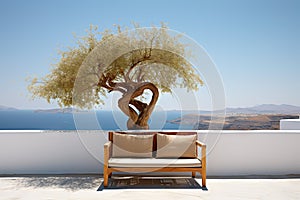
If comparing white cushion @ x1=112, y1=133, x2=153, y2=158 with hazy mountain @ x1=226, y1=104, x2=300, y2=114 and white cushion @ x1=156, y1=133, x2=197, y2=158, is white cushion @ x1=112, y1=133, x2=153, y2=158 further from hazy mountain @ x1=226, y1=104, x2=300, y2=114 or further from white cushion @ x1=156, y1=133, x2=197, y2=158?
hazy mountain @ x1=226, y1=104, x2=300, y2=114

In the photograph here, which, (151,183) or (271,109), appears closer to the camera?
(151,183)

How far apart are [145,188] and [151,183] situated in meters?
0.29

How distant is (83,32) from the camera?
6480 mm

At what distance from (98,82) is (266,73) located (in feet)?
38.6

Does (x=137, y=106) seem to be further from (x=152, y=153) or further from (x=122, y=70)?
(x=152, y=153)

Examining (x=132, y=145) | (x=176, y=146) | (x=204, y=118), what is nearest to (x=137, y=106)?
(x=204, y=118)

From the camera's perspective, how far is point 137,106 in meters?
6.94

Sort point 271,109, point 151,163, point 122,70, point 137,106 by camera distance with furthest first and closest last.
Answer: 1. point 271,109
2. point 137,106
3. point 122,70
4. point 151,163

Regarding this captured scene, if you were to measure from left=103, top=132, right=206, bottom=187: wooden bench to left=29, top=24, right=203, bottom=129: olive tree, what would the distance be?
1762mm

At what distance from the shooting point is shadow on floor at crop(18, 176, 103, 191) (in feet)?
14.6

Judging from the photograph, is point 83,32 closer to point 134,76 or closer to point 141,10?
point 134,76

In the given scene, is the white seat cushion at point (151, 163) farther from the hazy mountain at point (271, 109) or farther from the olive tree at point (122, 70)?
the hazy mountain at point (271, 109)

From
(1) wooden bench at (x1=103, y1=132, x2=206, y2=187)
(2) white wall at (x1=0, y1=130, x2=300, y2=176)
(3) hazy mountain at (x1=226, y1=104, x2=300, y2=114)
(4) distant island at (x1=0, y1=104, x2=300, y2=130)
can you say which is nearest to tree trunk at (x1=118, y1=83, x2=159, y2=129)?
(4) distant island at (x1=0, y1=104, x2=300, y2=130)

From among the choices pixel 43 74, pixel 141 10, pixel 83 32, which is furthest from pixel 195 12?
pixel 43 74
